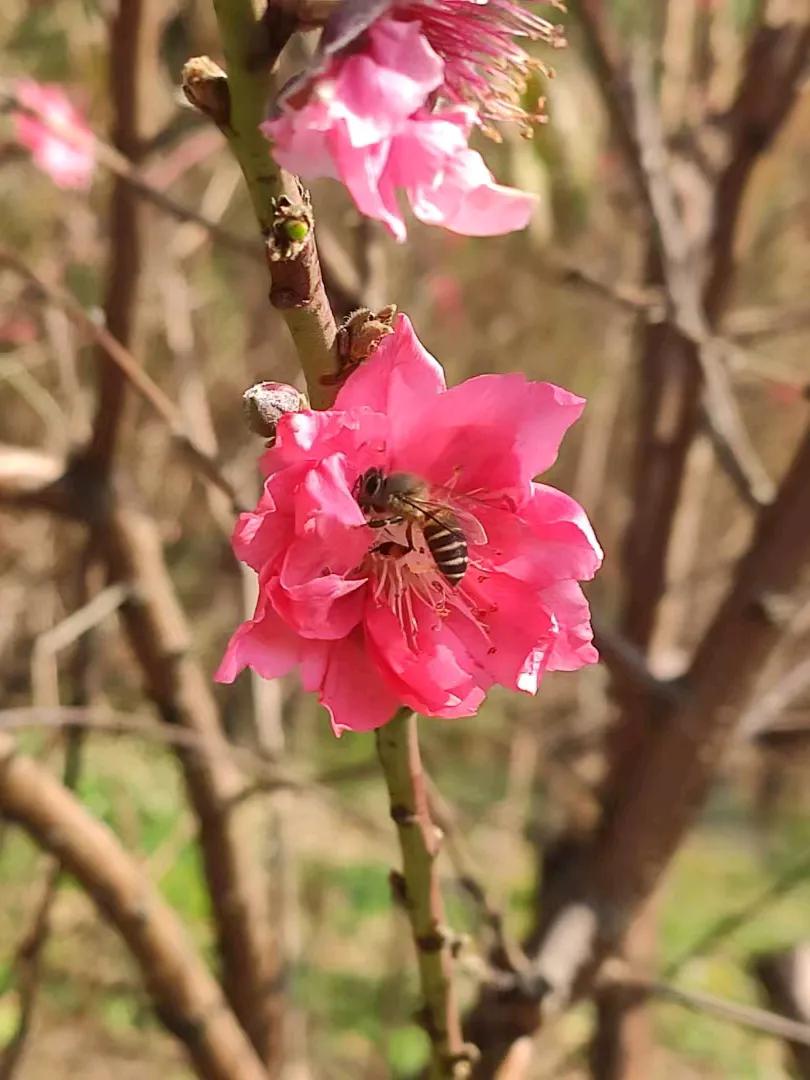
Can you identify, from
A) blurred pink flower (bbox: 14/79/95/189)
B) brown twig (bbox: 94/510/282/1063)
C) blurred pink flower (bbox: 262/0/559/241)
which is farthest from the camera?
blurred pink flower (bbox: 14/79/95/189)

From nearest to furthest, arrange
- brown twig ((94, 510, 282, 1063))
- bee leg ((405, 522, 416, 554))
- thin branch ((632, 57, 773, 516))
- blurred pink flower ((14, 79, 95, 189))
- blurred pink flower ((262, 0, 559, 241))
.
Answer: blurred pink flower ((262, 0, 559, 241)), bee leg ((405, 522, 416, 554)), thin branch ((632, 57, 773, 516)), brown twig ((94, 510, 282, 1063)), blurred pink flower ((14, 79, 95, 189))

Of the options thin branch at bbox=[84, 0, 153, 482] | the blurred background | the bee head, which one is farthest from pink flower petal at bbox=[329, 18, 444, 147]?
thin branch at bbox=[84, 0, 153, 482]

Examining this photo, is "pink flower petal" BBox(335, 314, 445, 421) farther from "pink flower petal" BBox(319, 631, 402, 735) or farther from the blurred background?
the blurred background

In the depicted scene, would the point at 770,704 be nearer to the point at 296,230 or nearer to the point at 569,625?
the point at 569,625

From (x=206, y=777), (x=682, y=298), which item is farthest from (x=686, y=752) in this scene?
(x=206, y=777)

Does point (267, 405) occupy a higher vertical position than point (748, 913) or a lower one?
higher

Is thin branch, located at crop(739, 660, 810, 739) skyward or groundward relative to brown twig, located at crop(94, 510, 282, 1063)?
skyward

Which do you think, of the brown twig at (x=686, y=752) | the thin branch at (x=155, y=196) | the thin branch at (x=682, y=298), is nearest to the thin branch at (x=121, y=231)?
the thin branch at (x=155, y=196)
